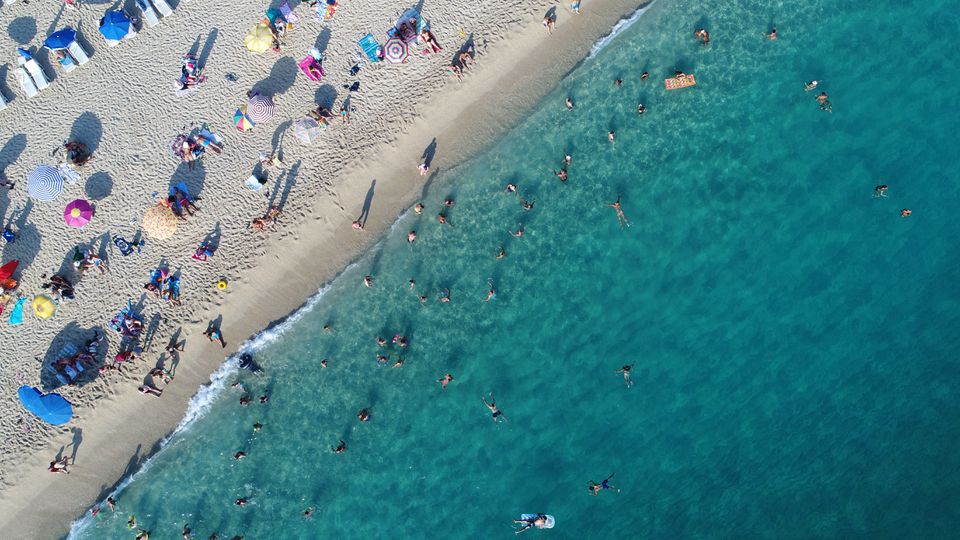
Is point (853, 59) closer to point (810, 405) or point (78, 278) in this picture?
point (810, 405)

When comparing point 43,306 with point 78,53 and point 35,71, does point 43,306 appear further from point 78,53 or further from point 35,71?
point 78,53

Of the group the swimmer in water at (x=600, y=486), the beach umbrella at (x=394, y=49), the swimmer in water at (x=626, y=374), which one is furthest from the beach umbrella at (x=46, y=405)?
the swimmer in water at (x=626, y=374)

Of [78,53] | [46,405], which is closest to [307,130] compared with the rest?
[78,53]

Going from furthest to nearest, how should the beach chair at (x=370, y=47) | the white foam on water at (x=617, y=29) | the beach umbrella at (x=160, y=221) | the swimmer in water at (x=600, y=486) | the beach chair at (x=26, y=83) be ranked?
the swimmer in water at (x=600, y=486) < the white foam on water at (x=617, y=29) < the beach chair at (x=26, y=83) < the beach chair at (x=370, y=47) < the beach umbrella at (x=160, y=221)

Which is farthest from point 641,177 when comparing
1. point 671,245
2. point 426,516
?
point 426,516

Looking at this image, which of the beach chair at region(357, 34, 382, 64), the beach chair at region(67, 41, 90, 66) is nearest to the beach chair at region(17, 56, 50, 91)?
the beach chair at region(67, 41, 90, 66)

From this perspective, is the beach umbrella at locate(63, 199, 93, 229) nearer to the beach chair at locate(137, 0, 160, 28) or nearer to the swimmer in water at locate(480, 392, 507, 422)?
the beach chair at locate(137, 0, 160, 28)

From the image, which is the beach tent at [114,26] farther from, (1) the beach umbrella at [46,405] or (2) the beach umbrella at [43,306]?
(1) the beach umbrella at [46,405]

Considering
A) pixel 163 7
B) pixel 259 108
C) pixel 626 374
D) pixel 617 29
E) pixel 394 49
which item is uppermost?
pixel 163 7
